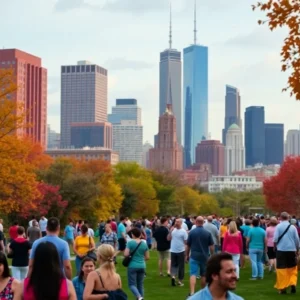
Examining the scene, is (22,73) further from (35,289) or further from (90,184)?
(35,289)

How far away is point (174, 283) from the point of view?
21047 mm

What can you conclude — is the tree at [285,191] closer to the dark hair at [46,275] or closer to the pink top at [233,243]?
the pink top at [233,243]

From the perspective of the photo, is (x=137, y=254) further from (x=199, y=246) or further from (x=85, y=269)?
(x=85, y=269)

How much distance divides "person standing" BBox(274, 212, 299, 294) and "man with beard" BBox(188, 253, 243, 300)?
1224 cm

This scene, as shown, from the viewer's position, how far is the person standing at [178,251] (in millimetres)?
21141

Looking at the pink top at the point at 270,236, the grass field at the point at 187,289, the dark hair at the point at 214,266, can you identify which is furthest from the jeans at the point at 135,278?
the dark hair at the point at 214,266

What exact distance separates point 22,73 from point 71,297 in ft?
612

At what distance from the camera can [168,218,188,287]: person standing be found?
21.1 m

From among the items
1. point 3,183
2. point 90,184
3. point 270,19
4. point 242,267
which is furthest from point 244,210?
point 270,19

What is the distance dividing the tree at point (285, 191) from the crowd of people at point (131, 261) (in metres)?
76.3

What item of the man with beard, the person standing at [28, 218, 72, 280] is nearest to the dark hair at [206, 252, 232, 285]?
the man with beard

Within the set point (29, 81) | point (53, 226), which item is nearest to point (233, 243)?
point (53, 226)

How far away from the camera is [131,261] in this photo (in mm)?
16016

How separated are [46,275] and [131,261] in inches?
336
